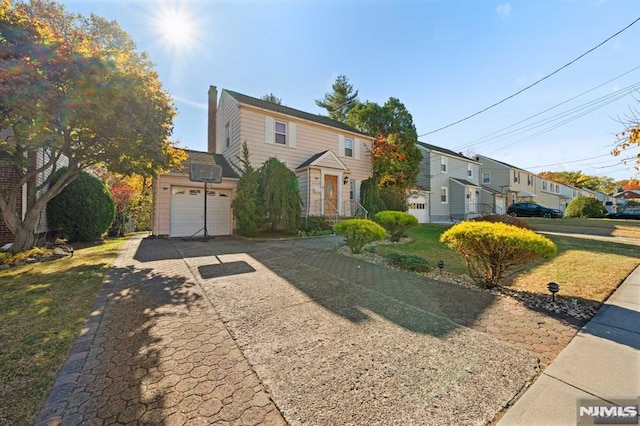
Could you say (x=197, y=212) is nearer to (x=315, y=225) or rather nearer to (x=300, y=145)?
(x=315, y=225)

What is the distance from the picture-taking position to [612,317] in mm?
3496

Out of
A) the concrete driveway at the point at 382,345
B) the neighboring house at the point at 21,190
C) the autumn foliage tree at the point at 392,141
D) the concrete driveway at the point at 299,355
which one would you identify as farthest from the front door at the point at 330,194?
the neighboring house at the point at 21,190

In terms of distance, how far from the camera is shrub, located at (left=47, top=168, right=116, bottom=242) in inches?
396

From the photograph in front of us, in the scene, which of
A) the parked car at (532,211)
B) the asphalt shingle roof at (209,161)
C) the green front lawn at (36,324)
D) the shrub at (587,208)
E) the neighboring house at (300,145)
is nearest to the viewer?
the green front lawn at (36,324)

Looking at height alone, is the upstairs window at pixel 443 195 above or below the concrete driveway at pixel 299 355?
above

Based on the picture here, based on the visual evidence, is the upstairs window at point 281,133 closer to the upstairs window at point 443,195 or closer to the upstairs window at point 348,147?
the upstairs window at point 348,147

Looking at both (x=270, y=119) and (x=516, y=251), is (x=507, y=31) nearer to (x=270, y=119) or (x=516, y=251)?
(x=516, y=251)

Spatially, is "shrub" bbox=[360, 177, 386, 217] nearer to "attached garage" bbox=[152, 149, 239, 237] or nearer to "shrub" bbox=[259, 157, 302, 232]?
"shrub" bbox=[259, 157, 302, 232]

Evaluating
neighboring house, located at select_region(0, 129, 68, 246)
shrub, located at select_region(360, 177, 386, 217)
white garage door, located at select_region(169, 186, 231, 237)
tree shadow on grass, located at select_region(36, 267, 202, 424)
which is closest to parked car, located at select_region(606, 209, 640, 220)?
shrub, located at select_region(360, 177, 386, 217)

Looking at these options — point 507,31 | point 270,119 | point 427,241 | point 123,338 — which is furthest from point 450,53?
point 123,338

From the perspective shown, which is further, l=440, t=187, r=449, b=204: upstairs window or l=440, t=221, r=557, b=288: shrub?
l=440, t=187, r=449, b=204: upstairs window

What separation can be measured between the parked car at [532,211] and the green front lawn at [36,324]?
30.8m

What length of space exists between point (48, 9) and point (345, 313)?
18.6 meters

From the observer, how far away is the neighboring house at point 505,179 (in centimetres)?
3012
